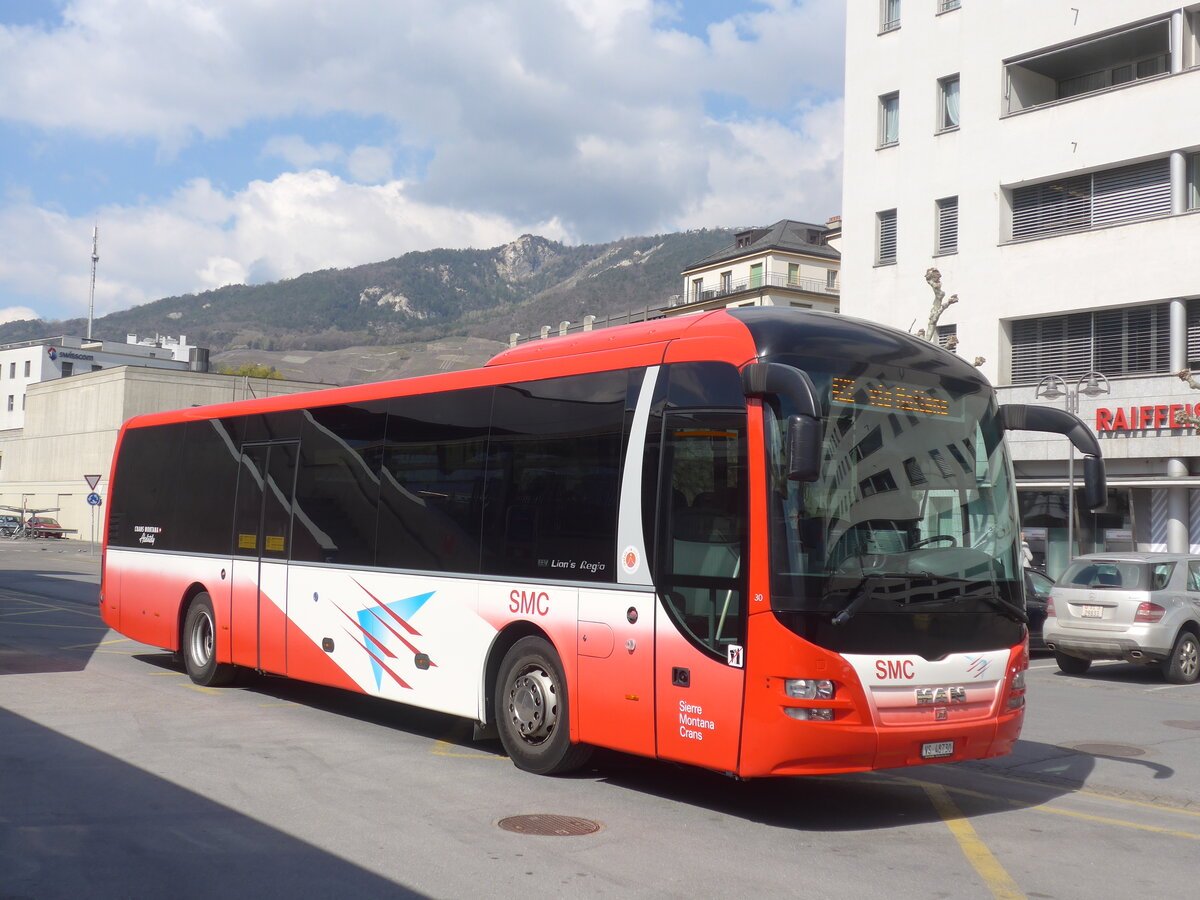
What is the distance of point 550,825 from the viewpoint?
24.8 ft

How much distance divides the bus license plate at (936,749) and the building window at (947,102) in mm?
28130

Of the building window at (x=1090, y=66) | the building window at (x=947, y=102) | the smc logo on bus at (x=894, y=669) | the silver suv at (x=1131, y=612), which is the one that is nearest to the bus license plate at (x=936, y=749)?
the smc logo on bus at (x=894, y=669)

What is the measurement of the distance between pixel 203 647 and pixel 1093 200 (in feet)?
78.5

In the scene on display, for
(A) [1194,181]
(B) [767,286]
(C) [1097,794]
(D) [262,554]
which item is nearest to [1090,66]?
(A) [1194,181]

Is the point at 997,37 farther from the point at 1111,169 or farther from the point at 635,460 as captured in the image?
the point at 635,460

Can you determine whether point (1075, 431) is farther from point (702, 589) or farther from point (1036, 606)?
point (1036, 606)

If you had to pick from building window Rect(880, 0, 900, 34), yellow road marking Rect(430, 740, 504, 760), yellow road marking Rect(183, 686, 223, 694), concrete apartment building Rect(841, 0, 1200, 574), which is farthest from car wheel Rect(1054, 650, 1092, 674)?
building window Rect(880, 0, 900, 34)

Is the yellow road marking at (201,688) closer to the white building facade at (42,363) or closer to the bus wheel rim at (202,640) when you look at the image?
the bus wheel rim at (202,640)

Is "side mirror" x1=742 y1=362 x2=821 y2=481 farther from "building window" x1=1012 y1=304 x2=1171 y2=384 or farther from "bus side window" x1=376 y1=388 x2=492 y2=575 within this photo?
"building window" x1=1012 y1=304 x2=1171 y2=384

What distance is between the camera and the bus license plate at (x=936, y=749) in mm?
7867

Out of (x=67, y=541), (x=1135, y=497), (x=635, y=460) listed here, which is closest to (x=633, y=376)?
(x=635, y=460)

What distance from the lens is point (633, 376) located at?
8914 millimetres

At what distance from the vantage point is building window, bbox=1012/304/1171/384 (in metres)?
28.3

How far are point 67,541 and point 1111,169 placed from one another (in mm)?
56615
